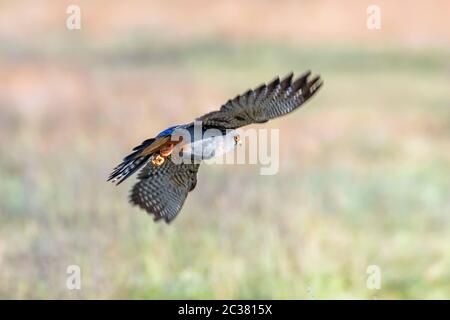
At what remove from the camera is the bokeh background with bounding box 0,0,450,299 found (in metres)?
9.03

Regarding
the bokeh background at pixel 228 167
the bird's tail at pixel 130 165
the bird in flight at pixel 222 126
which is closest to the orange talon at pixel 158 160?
the bird in flight at pixel 222 126

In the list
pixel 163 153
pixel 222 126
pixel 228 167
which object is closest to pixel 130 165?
pixel 163 153

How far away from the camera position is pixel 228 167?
11.4 m

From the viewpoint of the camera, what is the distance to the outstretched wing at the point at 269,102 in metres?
6.68

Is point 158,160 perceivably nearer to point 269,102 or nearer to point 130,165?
point 130,165

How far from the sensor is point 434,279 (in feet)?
30.9

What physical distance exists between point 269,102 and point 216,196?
3583 mm

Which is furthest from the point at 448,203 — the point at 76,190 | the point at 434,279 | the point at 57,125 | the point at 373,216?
the point at 57,125

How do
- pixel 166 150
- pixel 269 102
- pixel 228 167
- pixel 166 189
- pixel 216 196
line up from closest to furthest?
pixel 269 102 < pixel 166 150 < pixel 166 189 < pixel 216 196 < pixel 228 167

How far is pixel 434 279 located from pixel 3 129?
4.99m

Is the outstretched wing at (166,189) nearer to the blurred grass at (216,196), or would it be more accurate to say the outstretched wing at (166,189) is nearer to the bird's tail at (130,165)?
the bird's tail at (130,165)

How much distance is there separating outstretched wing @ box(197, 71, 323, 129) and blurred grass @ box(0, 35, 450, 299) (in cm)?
193

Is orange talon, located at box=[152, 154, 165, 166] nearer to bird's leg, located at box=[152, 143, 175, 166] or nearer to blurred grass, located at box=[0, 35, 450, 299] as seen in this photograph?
bird's leg, located at box=[152, 143, 175, 166]
